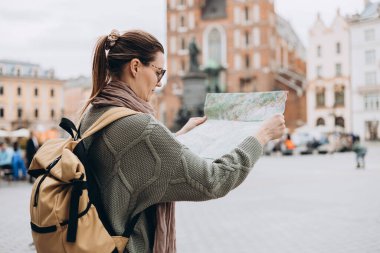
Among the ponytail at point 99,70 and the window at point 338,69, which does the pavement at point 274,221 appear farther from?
the window at point 338,69

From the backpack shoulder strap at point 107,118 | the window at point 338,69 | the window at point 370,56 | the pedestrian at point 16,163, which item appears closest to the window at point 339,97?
the window at point 338,69

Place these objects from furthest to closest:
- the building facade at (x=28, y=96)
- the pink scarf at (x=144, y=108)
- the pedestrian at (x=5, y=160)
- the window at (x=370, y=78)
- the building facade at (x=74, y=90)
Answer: the building facade at (x=74, y=90) < the building facade at (x=28, y=96) < the window at (x=370, y=78) < the pedestrian at (x=5, y=160) < the pink scarf at (x=144, y=108)

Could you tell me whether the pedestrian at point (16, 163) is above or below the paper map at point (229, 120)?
below

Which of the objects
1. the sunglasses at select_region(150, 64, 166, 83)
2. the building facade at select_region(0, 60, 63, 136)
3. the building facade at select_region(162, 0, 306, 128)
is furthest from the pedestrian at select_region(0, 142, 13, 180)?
the building facade at select_region(0, 60, 63, 136)

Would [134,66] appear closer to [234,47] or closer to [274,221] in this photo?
[274,221]

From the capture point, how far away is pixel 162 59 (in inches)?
85.7

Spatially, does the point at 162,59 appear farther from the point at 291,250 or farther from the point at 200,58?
the point at 200,58

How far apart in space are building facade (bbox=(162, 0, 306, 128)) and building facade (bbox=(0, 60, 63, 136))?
67.7ft

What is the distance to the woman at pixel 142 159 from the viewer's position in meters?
1.93

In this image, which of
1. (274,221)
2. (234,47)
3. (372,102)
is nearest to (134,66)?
(274,221)

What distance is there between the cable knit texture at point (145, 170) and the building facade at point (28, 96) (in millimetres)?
71838

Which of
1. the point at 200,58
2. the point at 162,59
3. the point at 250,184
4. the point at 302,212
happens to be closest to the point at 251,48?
the point at 200,58

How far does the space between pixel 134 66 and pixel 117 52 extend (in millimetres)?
89

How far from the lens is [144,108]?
2.08 meters
